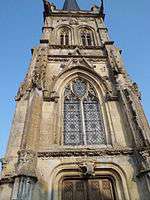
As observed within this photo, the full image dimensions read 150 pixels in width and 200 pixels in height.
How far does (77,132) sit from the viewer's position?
1116 centimetres

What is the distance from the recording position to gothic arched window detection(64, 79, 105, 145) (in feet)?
35.6

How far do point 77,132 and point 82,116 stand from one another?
0.93 meters

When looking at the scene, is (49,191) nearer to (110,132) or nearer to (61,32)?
(110,132)

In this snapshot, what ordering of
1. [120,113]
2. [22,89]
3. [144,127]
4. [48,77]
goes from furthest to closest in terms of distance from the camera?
[48,77]
[22,89]
[120,113]
[144,127]

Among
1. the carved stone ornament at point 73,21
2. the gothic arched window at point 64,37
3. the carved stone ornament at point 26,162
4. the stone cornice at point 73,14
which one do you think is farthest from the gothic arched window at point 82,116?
the stone cornice at point 73,14

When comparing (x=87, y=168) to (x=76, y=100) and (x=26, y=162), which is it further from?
(x=76, y=100)

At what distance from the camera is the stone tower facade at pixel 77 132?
27.9 feet

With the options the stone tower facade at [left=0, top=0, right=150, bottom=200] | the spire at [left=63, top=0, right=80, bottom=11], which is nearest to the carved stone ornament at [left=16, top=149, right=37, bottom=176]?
the stone tower facade at [left=0, top=0, right=150, bottom=200]

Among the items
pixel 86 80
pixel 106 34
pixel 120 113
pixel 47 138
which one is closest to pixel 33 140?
pixel 47 138

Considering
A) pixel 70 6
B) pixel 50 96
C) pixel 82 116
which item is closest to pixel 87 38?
pixel 50 96

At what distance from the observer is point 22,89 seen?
484 inches

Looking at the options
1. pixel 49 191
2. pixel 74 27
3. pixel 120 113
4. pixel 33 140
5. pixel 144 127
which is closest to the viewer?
pixel 49 191

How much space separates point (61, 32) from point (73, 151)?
1201cm

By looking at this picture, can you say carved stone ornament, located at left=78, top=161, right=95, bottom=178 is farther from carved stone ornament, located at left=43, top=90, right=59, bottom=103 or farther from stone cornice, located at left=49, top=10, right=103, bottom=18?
stone cornice, located at left=49, top=10, right=103, bottom=18
